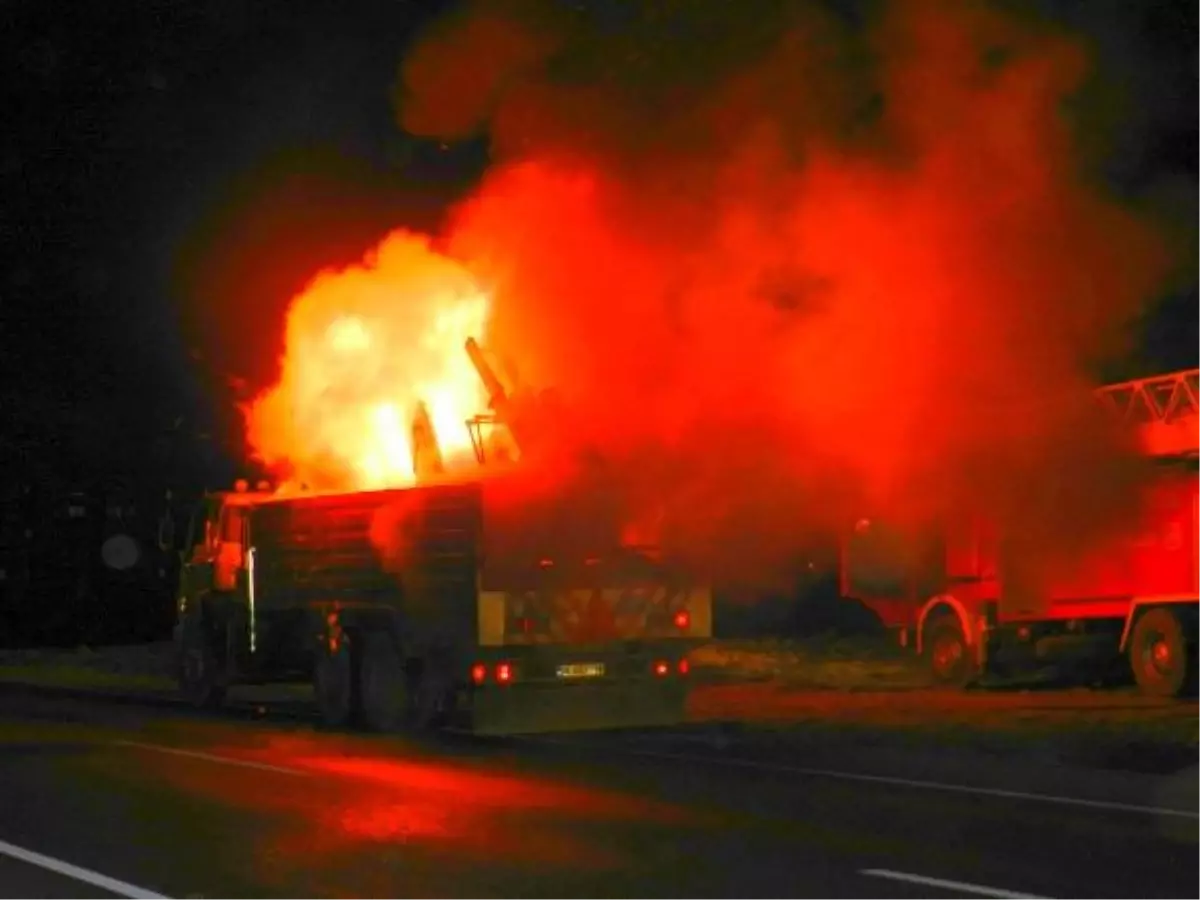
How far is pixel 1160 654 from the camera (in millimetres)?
23266

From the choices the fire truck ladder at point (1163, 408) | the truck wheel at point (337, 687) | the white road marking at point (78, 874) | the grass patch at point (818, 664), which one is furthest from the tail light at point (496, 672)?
the fire truck ladder at point (1163, 408)

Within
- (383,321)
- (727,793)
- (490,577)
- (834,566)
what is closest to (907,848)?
(727,793)

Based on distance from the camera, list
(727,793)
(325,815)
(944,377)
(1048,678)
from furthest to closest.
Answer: (1048,678)
(944,377)
(727,793)
(325,815)

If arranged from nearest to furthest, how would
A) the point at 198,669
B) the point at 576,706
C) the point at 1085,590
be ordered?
the point at 576,706
the point at 198,669
the point at 1085,590

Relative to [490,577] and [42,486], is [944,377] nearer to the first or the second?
[490,577]

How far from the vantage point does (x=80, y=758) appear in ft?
56.7

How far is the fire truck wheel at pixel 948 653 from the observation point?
→ 83.6 ft

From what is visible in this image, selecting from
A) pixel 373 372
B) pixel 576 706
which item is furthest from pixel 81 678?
pixel 576 706

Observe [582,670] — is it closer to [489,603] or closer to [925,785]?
[489,603]

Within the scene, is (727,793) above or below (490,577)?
below

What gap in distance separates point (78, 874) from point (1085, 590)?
660 inches

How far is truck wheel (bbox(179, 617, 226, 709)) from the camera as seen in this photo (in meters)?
24.1

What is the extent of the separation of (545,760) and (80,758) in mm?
4153

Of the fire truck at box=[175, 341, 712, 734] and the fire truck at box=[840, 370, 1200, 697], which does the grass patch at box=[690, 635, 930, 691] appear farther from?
the fire truck at box=[175, 341, 712, 734]
